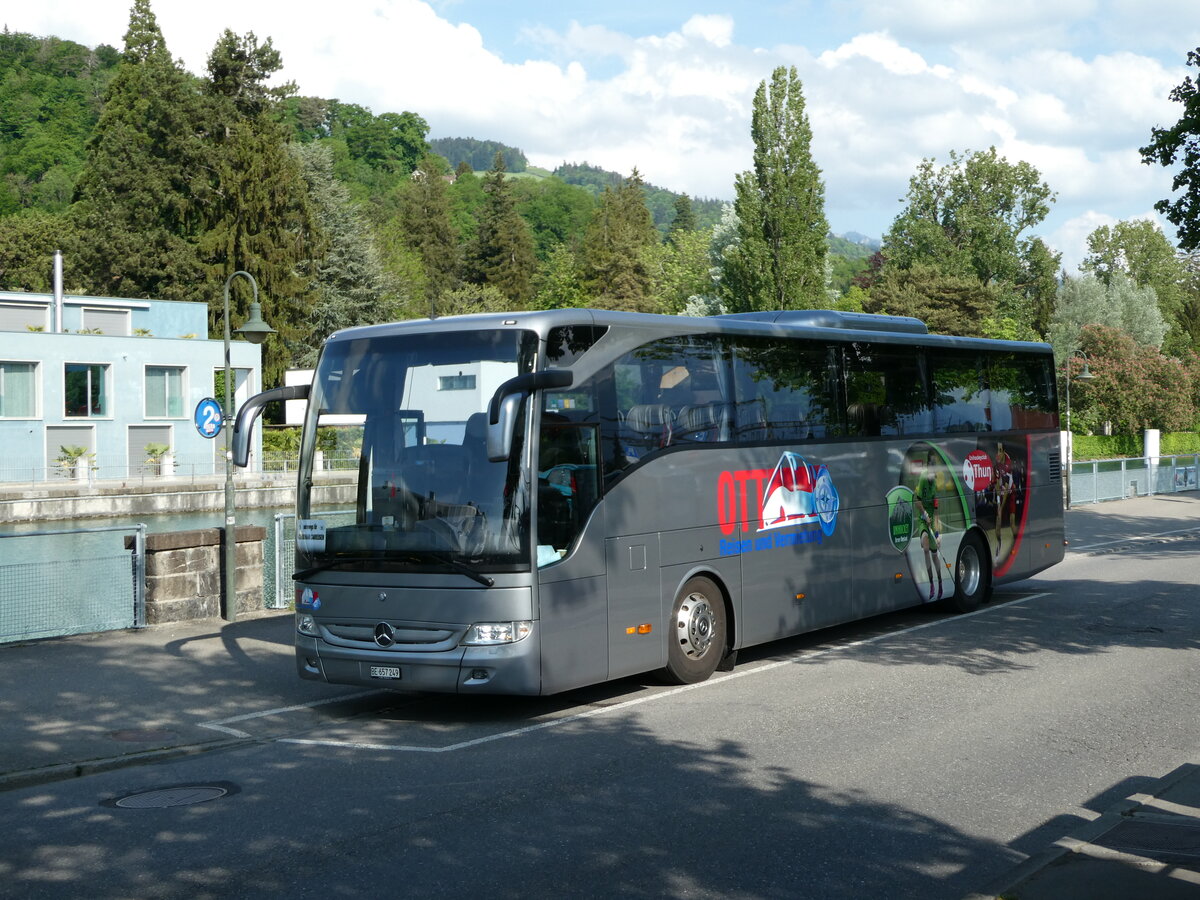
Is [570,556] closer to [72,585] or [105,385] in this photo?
[72,585]

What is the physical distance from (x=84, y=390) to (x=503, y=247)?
2391 inches

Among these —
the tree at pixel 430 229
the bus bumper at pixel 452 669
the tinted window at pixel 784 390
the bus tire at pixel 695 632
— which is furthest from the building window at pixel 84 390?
the tree at pixel 430 229

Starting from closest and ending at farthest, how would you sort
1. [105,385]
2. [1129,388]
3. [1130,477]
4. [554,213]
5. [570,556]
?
1. [570,556]
2. [1130,477]
3. [105,385]
4. [1129,388]
5. [554,213]

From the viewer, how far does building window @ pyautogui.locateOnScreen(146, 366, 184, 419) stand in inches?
2392

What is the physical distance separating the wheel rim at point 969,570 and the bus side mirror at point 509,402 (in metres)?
→ 8.70

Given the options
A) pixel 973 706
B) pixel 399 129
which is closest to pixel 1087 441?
pixel 973 706

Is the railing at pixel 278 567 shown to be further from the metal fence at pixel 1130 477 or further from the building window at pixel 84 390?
the building window at pixel 84 390

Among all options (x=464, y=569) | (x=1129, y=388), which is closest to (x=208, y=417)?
(x=464, y=569)

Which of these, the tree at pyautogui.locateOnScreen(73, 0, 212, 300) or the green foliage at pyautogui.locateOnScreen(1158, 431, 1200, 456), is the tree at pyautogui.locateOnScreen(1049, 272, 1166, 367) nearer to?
the green foliage at pyautogui.locateOnScreen(1158, 431, 1200, 456)

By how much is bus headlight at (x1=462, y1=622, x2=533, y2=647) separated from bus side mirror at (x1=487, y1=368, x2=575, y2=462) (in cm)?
135

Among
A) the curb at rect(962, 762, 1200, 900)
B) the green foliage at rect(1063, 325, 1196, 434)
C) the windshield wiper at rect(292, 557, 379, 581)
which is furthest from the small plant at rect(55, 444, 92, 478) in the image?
the curb at rect(962, 762, 1200, 900)

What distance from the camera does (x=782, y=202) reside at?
205 feet

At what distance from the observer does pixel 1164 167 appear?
22.2 metres

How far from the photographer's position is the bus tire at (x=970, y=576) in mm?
17236
